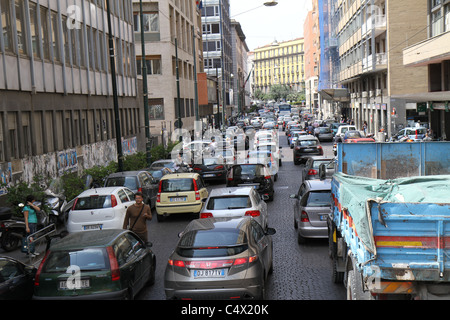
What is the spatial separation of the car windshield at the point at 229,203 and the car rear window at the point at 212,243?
14.3 ft

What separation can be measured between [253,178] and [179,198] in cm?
356

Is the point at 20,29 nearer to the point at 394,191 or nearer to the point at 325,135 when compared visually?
the point at 394,191

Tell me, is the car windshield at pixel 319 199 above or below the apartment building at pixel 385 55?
below

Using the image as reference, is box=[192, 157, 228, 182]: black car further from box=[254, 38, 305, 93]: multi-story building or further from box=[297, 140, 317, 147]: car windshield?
box=[254, 38, 305, 93]: multi-story building

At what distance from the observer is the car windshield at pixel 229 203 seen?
1363 centimetres

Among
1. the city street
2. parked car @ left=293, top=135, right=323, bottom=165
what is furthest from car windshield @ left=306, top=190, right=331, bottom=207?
parked car @ left=293, top=135, right=323, bottom=165

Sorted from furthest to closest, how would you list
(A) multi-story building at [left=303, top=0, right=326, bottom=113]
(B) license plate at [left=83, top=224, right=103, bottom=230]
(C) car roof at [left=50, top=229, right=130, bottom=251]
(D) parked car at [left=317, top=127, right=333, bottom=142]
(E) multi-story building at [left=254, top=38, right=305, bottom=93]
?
(E) multi-story building at [left=254, top=38, right=305, bottom=93], (A) multi-story building at [left=303, top=0, right=326, bottom=113], (D) parked car at [left=317, top=127, right=333, bottom=142], (B) license plate at [left=83, top=224, right=103, bottom=230], (C) car roof at [left=50, top=229, right=130, bottom=251]

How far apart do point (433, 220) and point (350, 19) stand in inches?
2306

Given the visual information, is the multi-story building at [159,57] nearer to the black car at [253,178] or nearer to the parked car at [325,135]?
the parked car at [325,135]

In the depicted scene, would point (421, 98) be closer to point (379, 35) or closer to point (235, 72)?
point (379, 35)

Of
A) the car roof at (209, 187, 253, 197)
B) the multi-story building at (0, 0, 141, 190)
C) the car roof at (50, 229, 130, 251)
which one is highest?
the multi-story building at (0, 0, 141, 190)

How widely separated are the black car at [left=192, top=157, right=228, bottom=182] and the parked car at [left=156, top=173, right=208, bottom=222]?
8.91m

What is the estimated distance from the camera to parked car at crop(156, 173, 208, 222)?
17891mm

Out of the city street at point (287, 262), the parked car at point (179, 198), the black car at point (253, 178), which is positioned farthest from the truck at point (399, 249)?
the black car at point (253, 178)
